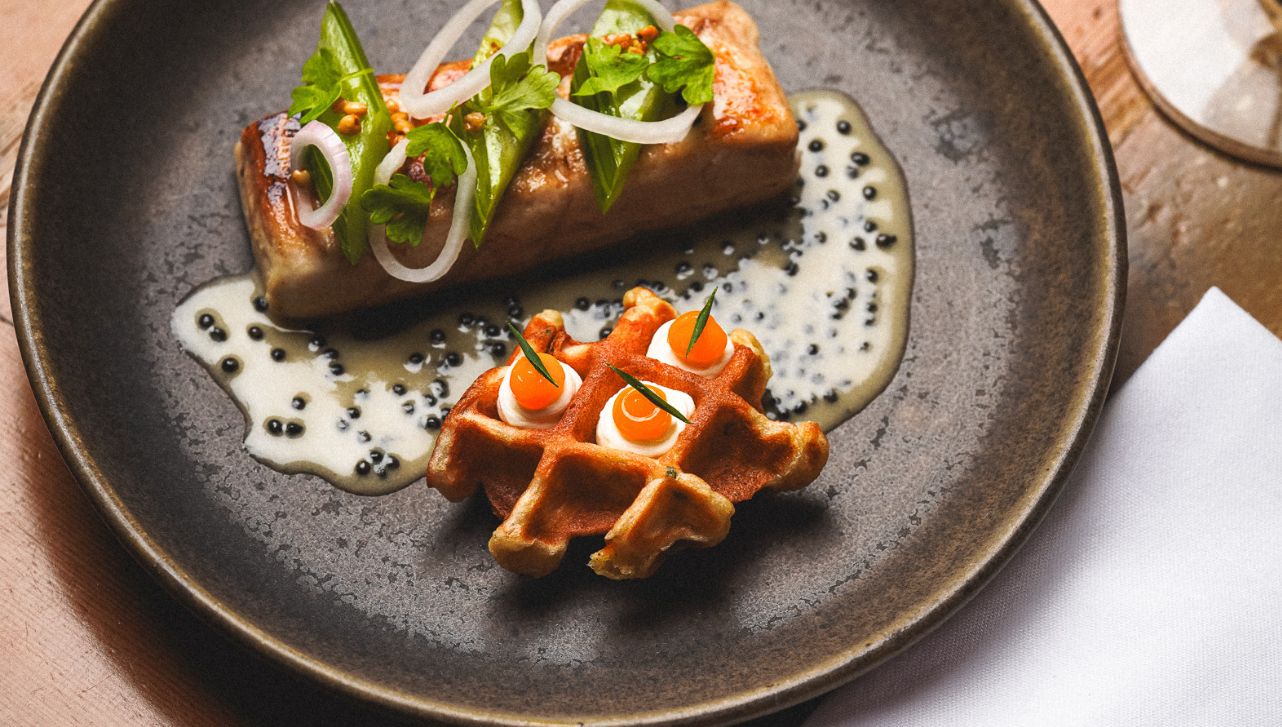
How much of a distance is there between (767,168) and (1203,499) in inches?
56.4

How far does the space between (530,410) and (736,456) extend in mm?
507

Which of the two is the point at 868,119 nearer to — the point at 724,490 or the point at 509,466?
the point at 724,490

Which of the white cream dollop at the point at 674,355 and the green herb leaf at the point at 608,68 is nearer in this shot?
the white cream dollop at the point at 674,355

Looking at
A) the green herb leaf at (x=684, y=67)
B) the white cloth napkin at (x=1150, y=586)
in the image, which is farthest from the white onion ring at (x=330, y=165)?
the white cloth napkin at (x=1150, y=586)

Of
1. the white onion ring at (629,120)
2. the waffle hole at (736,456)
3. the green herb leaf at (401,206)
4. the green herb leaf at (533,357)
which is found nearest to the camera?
the green herb leaf at (533,357)

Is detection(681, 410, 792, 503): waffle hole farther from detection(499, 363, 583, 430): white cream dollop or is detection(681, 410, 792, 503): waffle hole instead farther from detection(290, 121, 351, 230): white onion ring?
detection(290, 121, 351, 230): white onion ring

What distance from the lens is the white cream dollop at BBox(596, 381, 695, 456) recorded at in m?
2.64

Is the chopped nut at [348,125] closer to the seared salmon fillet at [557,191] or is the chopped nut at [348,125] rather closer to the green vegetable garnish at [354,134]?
the green vegetable garnish at [354,134]

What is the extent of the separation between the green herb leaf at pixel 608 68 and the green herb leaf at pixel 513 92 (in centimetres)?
10

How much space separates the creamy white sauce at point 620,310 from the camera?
2.93 meters

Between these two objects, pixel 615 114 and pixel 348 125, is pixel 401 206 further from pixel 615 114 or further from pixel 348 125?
pixel 615 114

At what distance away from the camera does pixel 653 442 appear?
264 cm

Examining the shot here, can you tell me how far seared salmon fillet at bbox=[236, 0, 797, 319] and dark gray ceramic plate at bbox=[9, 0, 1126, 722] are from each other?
0.27 m

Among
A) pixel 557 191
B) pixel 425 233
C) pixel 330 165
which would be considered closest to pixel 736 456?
pixel 557 191
